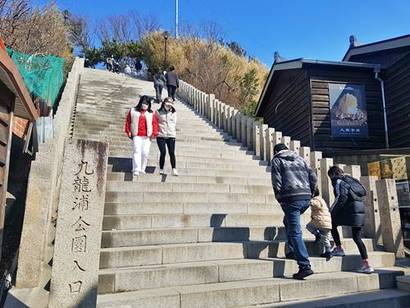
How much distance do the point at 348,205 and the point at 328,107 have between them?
980cm

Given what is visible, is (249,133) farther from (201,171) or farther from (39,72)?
(39,72)

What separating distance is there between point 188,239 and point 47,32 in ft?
33.4

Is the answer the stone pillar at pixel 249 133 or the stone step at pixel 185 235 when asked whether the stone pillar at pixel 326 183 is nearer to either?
the stone step at pixel 185 235

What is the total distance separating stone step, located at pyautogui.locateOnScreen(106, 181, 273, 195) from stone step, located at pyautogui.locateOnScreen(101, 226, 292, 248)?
1415 mm

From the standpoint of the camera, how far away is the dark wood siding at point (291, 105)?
46.3ft

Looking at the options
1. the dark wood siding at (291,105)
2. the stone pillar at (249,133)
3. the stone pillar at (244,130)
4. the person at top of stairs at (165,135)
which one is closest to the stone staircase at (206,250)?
the person at top of stairs at (165,135)

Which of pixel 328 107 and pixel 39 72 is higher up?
pixel 328 107

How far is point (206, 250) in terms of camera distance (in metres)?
4.44

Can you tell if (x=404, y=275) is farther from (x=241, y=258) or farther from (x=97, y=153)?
(x=97, y=153)

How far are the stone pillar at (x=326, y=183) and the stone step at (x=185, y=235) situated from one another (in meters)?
1.30

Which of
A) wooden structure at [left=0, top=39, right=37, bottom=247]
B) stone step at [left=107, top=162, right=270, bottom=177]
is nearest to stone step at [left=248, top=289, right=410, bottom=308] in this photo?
stone step at [left=107, top=162, right=270, bottom=177]

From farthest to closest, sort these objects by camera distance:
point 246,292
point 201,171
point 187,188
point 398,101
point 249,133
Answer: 1. point 398,101
2. point 249,133
3. point 201,171
4. point 187,188
5. point 246,292

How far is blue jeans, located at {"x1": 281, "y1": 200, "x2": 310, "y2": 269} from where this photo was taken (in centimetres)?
411

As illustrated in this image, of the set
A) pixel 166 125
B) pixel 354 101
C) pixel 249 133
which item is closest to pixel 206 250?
pixel 166 125
